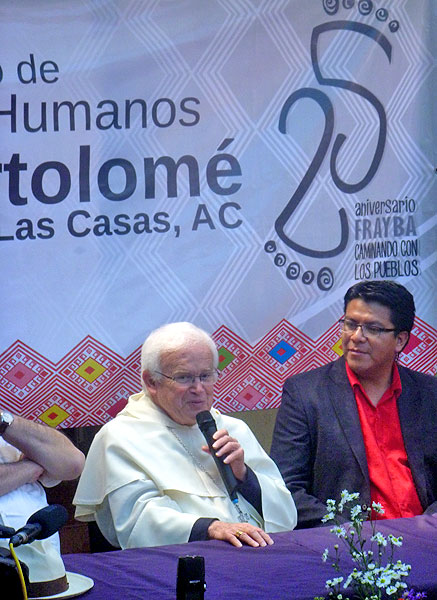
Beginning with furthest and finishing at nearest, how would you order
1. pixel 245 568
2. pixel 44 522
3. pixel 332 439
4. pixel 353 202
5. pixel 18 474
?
pixel 353 202 < pixel 332 439 < pixel 18 474 < pixel 245 568 < pixel 44 522

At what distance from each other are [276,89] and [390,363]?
4.36 feet

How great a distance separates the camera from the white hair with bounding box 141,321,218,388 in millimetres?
3883

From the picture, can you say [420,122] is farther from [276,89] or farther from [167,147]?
[167,147]

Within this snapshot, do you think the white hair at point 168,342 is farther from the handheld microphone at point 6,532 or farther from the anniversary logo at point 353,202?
the handheld microphone at point 6,532

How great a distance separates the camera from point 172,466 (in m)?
3.71

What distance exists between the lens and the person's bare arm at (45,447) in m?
3.14

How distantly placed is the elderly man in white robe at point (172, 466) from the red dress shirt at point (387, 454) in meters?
0.49

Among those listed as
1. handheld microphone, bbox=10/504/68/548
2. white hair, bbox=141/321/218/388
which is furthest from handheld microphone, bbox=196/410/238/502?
handheld microphone, bbox=10/504/68/548

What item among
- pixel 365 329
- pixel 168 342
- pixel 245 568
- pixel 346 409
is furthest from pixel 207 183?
pixel 245 568

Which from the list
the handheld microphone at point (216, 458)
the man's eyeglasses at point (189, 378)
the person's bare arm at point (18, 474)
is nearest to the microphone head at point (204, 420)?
the handheld microphone at point (216, 458)

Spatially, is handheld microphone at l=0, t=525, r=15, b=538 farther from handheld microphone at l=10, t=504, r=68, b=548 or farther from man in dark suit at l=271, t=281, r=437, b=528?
man in dark suit at l=271, t=281, r=437, b=528

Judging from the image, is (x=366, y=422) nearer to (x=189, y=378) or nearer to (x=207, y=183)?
(x=189, y=378)

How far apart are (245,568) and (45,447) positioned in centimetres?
81

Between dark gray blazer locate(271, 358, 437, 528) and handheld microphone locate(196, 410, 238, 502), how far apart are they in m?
0.62
